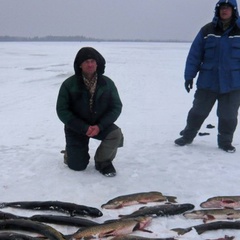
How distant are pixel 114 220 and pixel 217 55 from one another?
10.5 ft

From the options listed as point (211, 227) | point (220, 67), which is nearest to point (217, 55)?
point (220, 67)

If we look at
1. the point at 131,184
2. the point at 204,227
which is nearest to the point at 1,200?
the point at 131,184

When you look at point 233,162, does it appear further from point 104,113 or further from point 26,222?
point 26,222

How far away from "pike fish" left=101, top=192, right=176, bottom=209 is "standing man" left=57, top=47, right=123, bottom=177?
0.89 meters

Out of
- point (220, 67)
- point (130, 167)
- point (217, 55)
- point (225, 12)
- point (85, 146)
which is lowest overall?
point (130, 167)

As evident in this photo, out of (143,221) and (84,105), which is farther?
(84,105)

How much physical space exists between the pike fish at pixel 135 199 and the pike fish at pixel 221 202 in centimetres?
37

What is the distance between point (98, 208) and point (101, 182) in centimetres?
73

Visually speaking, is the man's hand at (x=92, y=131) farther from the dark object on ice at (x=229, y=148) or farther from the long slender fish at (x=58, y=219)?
the dark object on ice at (x=229, y=148)

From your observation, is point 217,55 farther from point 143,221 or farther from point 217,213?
point 143,221

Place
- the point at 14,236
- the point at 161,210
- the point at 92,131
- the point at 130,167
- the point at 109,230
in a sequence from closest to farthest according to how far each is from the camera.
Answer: the point at 14,236, the point at 109,230, the point at 161,210, the point at 92,131, the point at 130,167

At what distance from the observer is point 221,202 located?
4156 millimetres

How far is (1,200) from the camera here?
4.39 metres

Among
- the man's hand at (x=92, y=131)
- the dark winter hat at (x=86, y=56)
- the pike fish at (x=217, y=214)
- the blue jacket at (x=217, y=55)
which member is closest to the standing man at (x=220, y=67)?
the blue jacket at (x=217, y=55)
